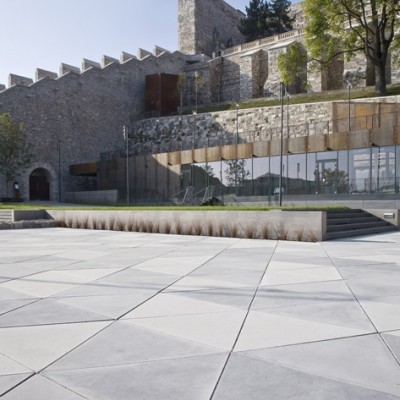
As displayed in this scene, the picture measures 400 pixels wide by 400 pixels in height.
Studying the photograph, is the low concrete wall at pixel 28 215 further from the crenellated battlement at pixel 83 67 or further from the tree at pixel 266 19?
the tree at pixel 266 19

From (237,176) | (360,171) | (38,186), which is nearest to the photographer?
(360,171)

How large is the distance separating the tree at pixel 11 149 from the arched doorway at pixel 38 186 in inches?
160

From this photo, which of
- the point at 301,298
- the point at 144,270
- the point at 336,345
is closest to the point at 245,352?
the point at 336,345

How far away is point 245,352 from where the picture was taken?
11.7 feet

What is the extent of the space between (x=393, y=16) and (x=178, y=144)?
23555 millimetres

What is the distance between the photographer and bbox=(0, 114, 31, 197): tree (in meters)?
39.7

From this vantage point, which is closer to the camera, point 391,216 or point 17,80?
point 391,216

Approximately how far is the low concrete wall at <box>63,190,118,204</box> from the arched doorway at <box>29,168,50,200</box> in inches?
92.7

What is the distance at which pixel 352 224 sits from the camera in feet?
53.1

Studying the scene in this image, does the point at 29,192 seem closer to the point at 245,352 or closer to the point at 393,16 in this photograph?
the point at 393,16

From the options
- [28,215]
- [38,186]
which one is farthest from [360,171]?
[38,186]

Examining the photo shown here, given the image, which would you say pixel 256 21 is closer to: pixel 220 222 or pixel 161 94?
pixel 161 94

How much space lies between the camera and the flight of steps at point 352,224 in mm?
14805

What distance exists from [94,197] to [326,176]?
24525 mm
